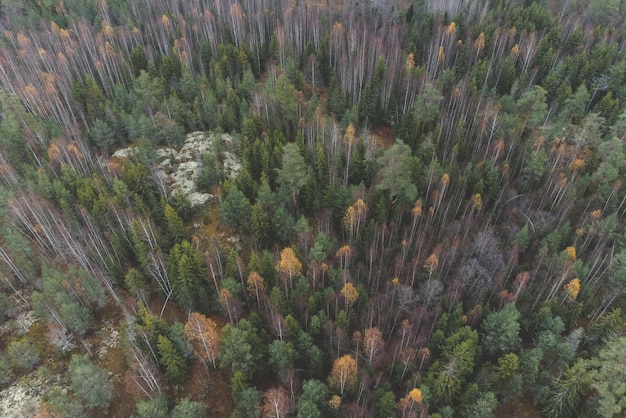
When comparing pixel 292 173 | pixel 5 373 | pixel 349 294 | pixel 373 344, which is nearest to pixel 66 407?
pixel 5 373

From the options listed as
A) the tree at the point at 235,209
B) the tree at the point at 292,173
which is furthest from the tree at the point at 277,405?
the tree at the point at 292,173

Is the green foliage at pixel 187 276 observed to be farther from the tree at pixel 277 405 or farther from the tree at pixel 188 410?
the tree at pixel 277 405

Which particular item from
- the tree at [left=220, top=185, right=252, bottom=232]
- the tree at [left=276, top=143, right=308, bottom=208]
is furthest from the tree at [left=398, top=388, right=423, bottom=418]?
the tree at [left=220, top=185, right=252, bottom=232]

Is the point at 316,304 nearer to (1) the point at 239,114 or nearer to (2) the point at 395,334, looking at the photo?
(2) the point at 395,334

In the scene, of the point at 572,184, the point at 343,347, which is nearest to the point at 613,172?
the point at 572,184

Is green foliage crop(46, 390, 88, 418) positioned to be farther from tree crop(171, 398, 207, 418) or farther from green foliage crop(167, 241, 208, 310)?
green foliage crop(167, 241, 208, 310)

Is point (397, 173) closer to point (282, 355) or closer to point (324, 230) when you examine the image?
→ point (324, 230)
